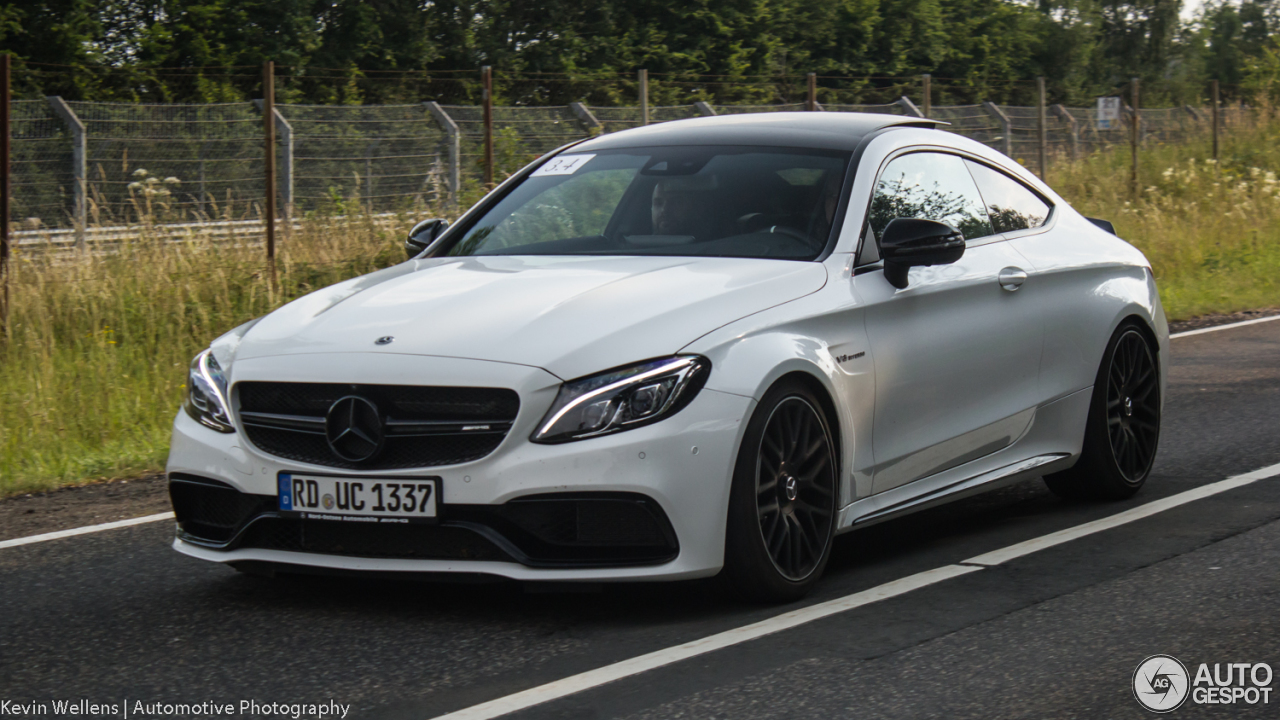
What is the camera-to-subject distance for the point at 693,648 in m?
4.34

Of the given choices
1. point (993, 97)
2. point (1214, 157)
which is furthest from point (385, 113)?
point (993, 97)

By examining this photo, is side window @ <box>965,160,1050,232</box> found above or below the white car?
above

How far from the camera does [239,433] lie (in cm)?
471

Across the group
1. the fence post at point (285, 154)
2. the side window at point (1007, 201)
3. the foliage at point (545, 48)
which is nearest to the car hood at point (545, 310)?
the side window at point (1007, 201)

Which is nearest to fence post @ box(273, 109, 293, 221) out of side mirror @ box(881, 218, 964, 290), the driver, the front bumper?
the driver

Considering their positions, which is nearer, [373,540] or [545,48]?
[373,540]

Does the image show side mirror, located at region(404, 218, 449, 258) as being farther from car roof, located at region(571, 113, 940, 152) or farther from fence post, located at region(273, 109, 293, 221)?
fence post, located at region(273, 109, 293, 221)

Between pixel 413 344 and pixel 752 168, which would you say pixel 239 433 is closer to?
pixel 413 344

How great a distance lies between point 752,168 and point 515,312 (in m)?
1.41

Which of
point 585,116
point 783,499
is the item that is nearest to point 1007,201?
point 783,499

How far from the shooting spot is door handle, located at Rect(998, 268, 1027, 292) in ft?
19.5

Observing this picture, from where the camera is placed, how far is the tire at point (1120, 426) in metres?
6.50

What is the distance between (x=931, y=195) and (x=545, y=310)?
6.46 ft

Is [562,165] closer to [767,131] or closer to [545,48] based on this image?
[767,131]
